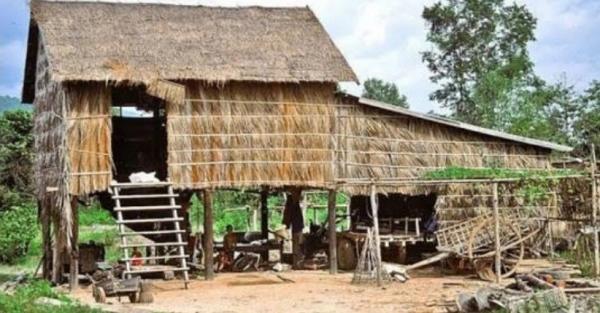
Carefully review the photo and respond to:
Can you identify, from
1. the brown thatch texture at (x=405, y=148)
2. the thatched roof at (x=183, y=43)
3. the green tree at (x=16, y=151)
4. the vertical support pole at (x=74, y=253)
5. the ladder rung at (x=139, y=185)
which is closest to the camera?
the vertical support pole at (x=74, y=253)

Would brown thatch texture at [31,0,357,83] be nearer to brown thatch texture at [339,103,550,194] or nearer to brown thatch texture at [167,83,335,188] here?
brown thatch texture at [167,83,335,188]

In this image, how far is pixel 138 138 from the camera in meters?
21.4

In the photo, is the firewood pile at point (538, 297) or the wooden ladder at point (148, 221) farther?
the wooden ladder at point (148, 221)

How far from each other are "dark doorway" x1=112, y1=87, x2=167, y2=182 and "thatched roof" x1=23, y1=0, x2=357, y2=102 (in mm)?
1762

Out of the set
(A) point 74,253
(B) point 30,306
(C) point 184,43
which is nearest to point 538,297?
(B) point 30,306

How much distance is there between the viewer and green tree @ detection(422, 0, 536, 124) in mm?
35688

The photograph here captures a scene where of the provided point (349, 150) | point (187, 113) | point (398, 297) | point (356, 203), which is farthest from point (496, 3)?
point (398, 297)

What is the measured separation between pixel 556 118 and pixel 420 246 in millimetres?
15892

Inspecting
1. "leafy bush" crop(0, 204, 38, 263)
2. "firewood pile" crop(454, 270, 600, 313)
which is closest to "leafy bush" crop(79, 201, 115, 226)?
"leafy bush" crop(0, 204, 38, 263)

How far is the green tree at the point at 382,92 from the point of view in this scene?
61531mm

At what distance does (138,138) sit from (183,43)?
9.76 ft

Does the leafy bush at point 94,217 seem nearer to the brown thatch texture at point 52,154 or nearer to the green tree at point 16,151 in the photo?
the green tree at point 16,151

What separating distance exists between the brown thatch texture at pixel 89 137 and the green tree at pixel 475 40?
791 inches

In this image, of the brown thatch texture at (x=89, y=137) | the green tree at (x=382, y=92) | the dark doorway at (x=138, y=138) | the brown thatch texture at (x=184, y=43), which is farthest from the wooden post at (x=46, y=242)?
the green tree at (x=382, y=92)
